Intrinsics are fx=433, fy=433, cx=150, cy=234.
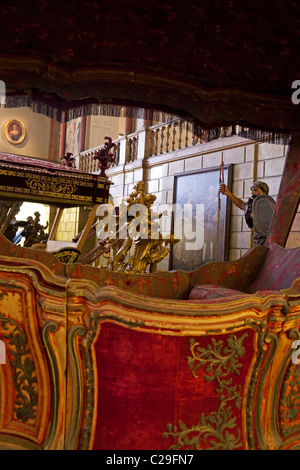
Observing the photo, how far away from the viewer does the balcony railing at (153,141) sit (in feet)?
28.4

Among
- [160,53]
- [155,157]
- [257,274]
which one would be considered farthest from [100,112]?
[155,157]

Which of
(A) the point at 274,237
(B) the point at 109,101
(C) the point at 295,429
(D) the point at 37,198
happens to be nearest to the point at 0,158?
(D) the point at 37,198

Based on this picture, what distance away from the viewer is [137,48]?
2.59 metres

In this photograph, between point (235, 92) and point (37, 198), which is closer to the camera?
point (235, 92)

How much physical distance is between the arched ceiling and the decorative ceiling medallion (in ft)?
36.9

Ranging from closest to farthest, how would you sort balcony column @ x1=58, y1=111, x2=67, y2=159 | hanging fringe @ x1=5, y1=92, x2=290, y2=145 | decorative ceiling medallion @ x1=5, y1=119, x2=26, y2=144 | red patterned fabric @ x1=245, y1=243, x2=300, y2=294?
red patterned fabric @ x1=245, y1=243, x2=300, y2=294 < hanging fringe @ x1=5, y1=92, x2=290, y2=145 < decorative ceiling medallion @ x1=5, y1=119, x2=26, y2=144 < balcony column @ x1=58, y1=111, x2=67, y2=159

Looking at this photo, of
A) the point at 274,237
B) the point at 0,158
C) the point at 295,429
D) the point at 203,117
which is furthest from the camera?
the point at 0,158

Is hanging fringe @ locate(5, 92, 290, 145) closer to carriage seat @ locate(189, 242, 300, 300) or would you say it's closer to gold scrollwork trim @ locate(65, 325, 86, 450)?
carriage seat @ locate(189, 242, 300, 300)

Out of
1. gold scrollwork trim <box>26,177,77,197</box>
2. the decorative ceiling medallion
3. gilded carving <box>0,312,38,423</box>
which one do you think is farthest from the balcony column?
gilded carving <box>0,312,38,423</box>

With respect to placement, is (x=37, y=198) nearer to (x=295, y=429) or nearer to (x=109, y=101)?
(x=109, y=101)

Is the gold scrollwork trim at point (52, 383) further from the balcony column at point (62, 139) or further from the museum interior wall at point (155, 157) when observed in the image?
the balcony column at point (62, 139)

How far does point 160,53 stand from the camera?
2645mm

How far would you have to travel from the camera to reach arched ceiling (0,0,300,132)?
7.31 ft

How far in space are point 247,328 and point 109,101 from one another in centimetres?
186
